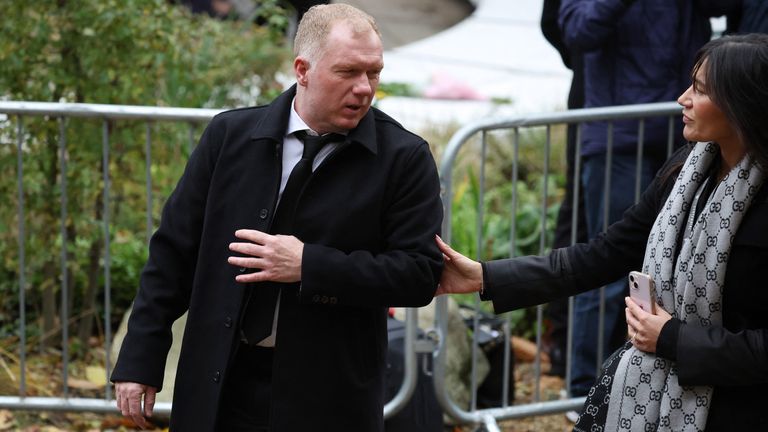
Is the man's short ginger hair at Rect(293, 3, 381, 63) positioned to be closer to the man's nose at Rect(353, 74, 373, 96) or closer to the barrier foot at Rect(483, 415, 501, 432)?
the man's nose at Rect(353, 74, 373, 96)

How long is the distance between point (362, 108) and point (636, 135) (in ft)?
8.16

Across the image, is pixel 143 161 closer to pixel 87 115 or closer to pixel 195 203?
pixel 87 115

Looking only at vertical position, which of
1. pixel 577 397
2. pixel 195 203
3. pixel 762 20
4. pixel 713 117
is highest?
pixel 762 20

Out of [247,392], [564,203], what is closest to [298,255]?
[247,392]

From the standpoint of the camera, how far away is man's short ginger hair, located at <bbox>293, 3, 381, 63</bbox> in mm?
3107

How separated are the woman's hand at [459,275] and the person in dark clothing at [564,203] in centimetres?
240

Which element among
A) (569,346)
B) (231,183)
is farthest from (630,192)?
(231,183)

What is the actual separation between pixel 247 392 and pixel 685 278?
1.16 meters

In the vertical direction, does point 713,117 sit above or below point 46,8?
below

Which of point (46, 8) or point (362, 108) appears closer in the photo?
point (362, 108)

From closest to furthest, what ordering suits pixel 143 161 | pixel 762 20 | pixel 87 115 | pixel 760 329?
1. pixel 760 329
2. pixel 87 115
3. pixel 762 20
4. pixel 143 161

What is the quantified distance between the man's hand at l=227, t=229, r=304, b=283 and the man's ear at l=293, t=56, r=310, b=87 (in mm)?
431

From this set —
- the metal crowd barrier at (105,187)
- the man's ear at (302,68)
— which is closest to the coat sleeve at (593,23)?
the metal crowd barrier at (105,187)

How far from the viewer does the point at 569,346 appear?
5.38 meters
